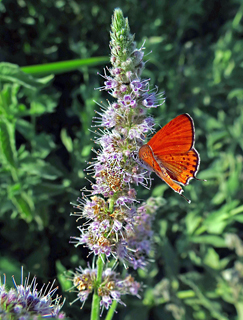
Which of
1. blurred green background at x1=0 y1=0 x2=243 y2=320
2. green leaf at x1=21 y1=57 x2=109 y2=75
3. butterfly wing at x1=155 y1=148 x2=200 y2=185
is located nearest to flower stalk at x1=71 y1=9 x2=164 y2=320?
butterfly wing at x1=155 y1=148 x2=200 y2=185

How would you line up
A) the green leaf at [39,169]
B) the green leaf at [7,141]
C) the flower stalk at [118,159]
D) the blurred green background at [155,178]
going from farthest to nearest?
the blurred green background at [155,178], the green leaf at [39,169], the green leaf at [7,141], the flower stalk at [118,159]

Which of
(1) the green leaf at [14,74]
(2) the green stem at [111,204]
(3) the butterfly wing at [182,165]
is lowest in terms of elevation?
(2) the green stem at [111,204]

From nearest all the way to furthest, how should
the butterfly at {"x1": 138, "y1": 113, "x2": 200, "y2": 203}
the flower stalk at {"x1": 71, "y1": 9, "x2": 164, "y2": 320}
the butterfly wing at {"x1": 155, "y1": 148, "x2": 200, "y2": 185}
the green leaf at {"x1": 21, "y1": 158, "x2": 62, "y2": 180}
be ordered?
the flower stalk at {"x1": 71, "y1": 9, "x2": 164, "y2": 320} → the butterfly at {"x1": 138, "y1": 113, "x2": 200, "y2": 203} → the butterfly wing at {"x1": 155, "y1": 148, "x2": 200, "y2": 185} → the green leaf at {"x1": 21, "y1": 158, "x2": 62, "y2": 180}

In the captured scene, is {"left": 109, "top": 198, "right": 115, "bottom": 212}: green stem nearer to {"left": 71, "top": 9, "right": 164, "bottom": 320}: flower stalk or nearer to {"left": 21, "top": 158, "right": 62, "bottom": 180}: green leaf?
{"left": 71, "top": 9, "right": 164, "bottom": 320}: flower stalk

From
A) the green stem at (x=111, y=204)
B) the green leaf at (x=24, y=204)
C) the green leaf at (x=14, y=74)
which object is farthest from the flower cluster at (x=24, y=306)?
the green leaf at (x=14, y=74)

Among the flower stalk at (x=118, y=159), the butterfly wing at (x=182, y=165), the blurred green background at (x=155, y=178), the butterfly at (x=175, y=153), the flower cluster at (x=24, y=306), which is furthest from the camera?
the blurred green background at (x=155, y=178)

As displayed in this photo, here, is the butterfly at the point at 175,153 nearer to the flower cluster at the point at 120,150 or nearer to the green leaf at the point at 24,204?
the flower cluster at the point at 120,150

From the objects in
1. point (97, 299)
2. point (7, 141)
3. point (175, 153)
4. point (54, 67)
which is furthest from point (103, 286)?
point (54, 67)
